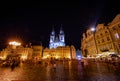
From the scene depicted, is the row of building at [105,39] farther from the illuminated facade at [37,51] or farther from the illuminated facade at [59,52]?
the illuminated facade at [37,51]

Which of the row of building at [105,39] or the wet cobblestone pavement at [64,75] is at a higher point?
the row of building at [105,39]

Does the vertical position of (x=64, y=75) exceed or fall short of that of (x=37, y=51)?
it falls short

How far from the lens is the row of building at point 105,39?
101 ft

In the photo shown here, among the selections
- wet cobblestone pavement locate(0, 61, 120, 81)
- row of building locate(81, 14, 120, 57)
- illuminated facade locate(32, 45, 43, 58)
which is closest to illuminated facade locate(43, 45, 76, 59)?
illuminated facade locate(32, 45, 43, 58)

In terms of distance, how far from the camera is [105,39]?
113ft

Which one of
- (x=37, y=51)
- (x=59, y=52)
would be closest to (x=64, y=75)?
(x=59, y=52)

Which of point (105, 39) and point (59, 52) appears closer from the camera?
point (105, 39)

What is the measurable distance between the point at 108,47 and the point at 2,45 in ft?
249

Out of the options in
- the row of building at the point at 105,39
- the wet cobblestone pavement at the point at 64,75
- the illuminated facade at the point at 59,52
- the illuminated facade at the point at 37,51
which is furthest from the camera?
the illuminated facade at the point at 37,51

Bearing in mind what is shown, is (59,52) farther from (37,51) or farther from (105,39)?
(105,39)

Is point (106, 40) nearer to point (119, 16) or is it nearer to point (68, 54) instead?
point (119, 16)

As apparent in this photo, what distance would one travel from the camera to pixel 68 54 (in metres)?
71.8

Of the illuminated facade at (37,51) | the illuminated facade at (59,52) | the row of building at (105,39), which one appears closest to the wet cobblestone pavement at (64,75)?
the row of building at (105,39)

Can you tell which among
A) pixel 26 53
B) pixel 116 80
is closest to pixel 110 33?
pixel 116 80
